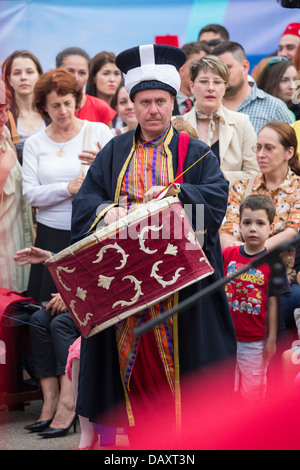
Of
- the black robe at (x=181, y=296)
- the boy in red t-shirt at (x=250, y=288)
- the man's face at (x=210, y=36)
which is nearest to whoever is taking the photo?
the black robe at (x=181, y=296)

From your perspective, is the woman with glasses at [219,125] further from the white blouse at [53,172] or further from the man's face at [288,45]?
the man's face at [288,45]

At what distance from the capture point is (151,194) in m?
3.64

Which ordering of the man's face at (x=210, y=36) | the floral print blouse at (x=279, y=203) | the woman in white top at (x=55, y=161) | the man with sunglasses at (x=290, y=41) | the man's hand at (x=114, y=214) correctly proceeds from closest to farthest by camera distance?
1. the man's hand at (x=114, y=214)
2. the floral print blouse at (x=279, y=203)
3. the woman in white top at (x=55, y=161)
4. the man with sunglasses at (x=290, y=41)
5. the man's face at (x=210, y=36)

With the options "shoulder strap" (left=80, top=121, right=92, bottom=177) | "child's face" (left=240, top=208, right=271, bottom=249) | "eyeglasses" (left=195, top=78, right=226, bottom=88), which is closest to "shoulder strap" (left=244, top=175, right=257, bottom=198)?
"child's face" (left=240, top=208, right=271, bottom=249)

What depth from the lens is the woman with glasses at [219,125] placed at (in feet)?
18.2

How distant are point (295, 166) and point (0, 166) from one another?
6.99 feet

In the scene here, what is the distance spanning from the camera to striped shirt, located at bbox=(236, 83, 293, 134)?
611 cm

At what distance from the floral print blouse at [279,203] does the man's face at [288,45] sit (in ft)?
7.75

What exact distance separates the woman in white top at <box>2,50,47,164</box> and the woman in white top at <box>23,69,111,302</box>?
0.67 m

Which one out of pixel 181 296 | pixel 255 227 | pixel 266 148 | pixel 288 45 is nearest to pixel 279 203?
pixel 266 148

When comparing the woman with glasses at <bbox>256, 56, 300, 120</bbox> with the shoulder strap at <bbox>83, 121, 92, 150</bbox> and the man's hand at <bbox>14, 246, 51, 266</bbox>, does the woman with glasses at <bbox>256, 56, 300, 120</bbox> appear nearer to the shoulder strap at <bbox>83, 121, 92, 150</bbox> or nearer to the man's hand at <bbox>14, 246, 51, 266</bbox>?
the shoulder strap at <bbox>83, 121, 92, 150</bbox>

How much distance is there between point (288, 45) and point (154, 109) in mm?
3752

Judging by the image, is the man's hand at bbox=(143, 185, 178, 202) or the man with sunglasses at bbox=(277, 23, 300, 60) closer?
the man's hand at bbox=(143, 185, 178, 202)

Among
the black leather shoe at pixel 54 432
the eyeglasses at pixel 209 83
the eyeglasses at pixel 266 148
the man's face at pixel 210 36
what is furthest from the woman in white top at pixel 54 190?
the man's face at pixel 210 36
